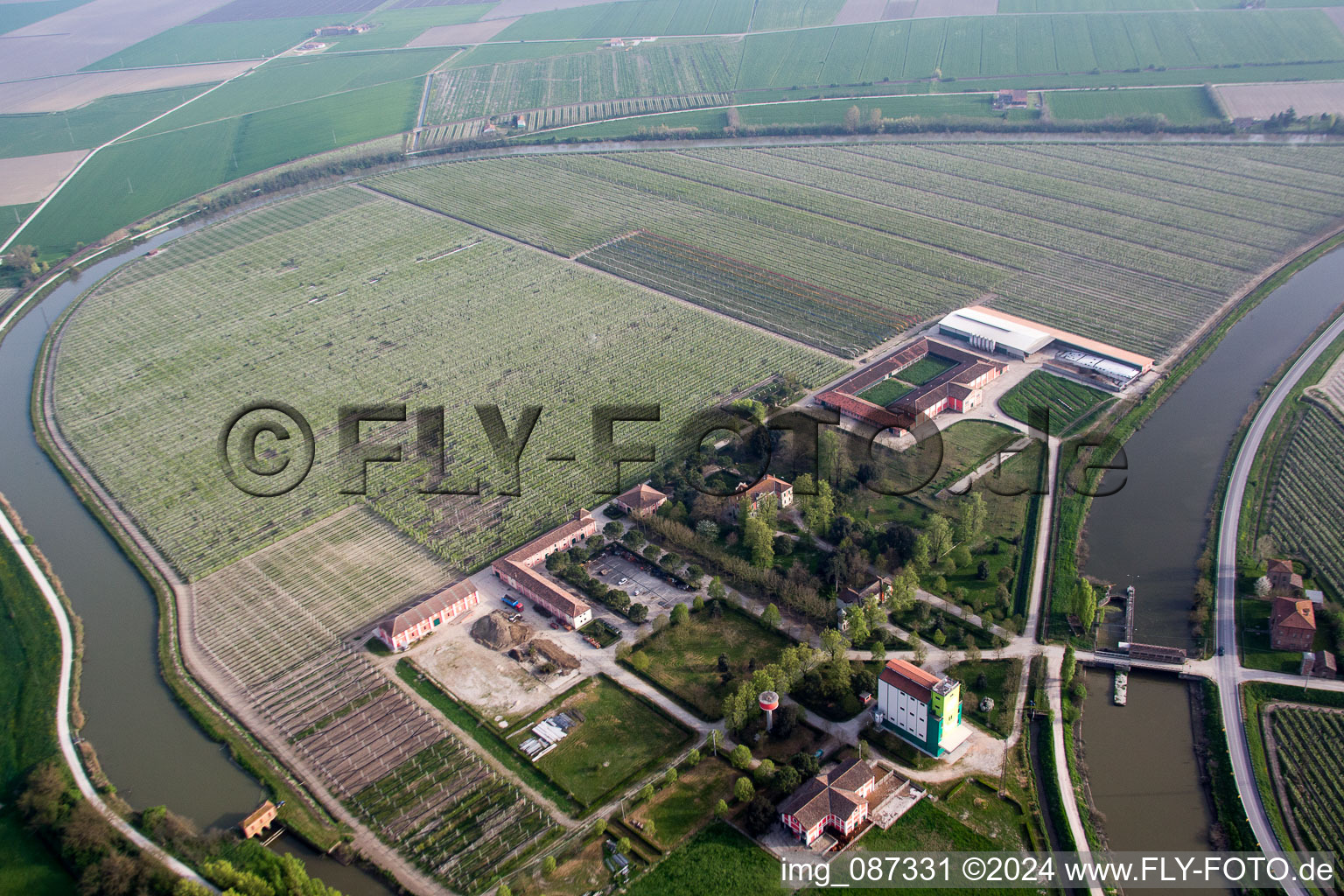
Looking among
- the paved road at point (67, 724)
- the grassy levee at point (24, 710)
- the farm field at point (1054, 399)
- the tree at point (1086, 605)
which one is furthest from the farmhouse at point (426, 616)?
the farm field at point (1054, 399)

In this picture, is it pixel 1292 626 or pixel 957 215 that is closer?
pixel 1292 626

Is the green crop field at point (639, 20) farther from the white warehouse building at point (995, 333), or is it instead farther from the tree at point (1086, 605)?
the tree at point (1086, 605)

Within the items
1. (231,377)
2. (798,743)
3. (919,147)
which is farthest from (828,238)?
(798,743)

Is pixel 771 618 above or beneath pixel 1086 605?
beneath

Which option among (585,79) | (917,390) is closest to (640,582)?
(917,390)

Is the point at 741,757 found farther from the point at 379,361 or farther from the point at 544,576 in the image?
the point at 379,361

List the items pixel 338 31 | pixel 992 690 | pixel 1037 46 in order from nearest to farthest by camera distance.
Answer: pixel 992 690 < pixel 1037 46 < pixel 338 31
